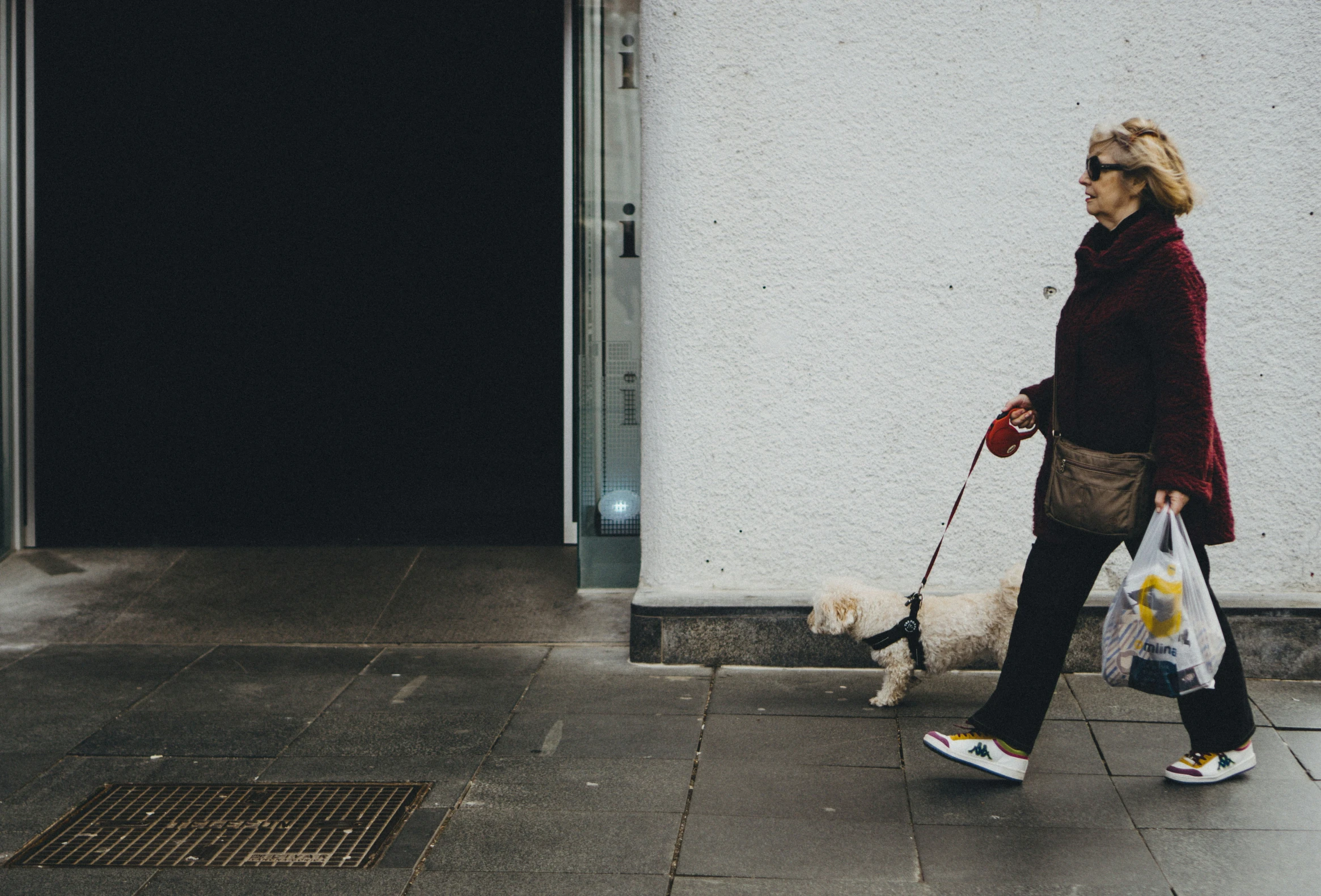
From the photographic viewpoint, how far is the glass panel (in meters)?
6.11

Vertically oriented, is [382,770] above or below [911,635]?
below

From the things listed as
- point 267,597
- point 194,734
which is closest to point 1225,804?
point 194,734

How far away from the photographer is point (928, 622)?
4.53 metres

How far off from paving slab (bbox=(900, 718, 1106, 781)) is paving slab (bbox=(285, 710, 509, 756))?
1.45m

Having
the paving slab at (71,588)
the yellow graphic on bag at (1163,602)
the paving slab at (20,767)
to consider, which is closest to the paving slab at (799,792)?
the yellow graphic on bag at (1163,602)

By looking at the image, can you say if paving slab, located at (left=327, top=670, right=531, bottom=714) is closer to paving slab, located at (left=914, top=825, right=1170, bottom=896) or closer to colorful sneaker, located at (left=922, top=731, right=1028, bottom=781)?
colorful sneaker, located at (left=922, top=731, right=1028, bottom=781)

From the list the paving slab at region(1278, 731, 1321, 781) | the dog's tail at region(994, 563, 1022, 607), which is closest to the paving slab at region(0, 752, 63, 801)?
the dog's tail at region(994, 563, 1022, 607)

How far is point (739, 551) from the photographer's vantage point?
5270 millimetres

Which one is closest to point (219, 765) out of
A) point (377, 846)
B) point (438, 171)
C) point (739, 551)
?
point (377, 846)

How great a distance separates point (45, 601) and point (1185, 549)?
531cm

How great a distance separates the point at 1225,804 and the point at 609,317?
3579mm

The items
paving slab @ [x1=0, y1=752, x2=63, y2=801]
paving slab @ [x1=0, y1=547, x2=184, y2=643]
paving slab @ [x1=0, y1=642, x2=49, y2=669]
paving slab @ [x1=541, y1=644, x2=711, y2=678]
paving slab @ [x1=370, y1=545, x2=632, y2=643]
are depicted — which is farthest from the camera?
paving slab @ [x1=0, y1=547, x2=184, y2=643]

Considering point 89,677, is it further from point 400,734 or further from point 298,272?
point 298,272

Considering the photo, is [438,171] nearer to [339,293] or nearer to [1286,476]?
[339,293]
